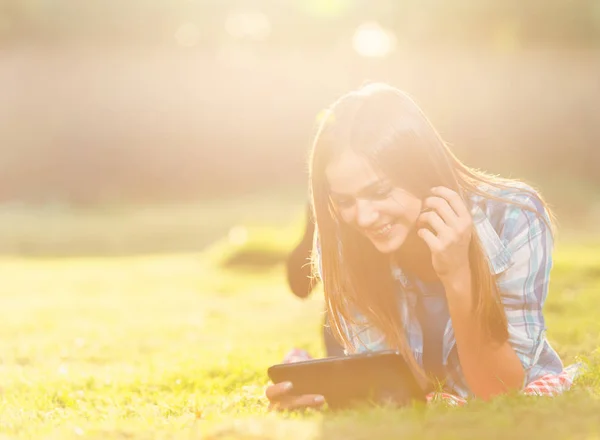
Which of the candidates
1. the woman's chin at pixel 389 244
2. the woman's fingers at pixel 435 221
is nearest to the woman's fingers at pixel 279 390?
the woman's chin at pixel 389 244

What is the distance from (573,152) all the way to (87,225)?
16.5 metres

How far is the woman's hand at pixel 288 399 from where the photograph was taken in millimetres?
3936

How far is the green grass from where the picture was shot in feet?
10.4

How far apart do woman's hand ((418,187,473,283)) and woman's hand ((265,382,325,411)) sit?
87 cm

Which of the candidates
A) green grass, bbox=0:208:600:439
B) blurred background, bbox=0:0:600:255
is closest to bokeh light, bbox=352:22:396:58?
blurred background, bbox=0:0:600:255

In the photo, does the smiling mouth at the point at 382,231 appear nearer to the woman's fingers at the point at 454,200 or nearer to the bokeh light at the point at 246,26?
the woman's fingers at the point at 454,200

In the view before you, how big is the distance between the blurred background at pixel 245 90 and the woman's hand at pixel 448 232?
2130 cm

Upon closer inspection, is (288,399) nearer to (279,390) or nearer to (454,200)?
(279,390)

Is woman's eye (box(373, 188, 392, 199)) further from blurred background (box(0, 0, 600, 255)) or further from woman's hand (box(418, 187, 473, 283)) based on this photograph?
blurred background (box(0, 0, 600, 255))

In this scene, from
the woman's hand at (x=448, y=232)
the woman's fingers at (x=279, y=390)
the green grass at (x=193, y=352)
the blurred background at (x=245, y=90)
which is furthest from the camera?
the blurred background at (x=245, y=90)

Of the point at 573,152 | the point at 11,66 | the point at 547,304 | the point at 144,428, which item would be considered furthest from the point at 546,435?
the point at 11,66

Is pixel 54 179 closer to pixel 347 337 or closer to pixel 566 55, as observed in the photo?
pixel 566 55

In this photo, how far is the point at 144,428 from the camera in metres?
3.39

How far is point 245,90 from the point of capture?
93.2 ft
